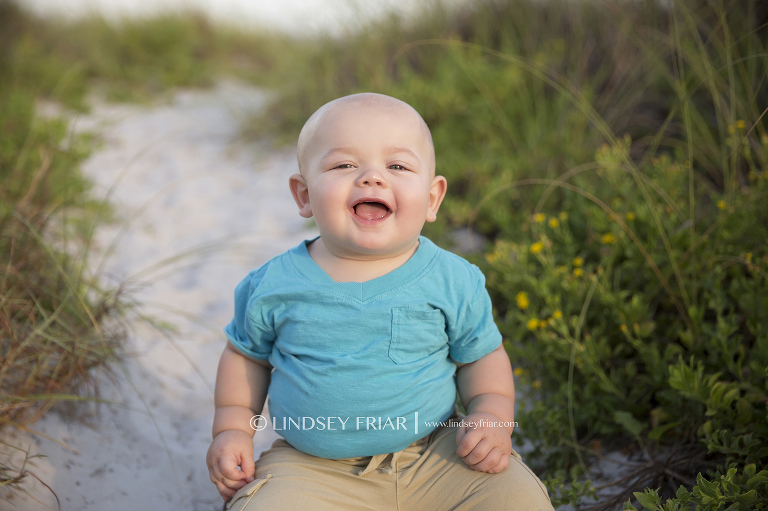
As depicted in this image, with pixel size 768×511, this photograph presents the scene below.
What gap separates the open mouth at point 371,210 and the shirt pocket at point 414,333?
0.77 feet

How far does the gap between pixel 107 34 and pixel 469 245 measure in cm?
525

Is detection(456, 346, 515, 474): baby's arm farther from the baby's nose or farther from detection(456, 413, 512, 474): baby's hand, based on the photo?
the baby's nose

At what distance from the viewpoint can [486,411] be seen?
1.45m

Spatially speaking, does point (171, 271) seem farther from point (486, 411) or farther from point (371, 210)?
point (486, 411)

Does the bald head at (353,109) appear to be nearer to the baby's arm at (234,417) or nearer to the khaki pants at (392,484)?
the baby's arm at (234,417)

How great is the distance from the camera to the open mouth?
1.39 meters

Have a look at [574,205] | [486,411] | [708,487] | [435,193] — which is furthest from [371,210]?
[574,205]

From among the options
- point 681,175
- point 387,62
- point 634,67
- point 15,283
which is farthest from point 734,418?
point 387,62

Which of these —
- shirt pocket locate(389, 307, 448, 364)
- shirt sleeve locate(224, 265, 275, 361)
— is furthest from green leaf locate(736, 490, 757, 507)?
shirt sleeve locate(224, 265, 275, 361)

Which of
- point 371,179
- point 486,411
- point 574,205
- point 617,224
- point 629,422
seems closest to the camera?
point 371,179

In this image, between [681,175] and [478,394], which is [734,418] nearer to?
[478,394]

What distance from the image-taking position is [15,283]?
217 centimetres

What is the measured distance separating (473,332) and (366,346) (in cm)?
29

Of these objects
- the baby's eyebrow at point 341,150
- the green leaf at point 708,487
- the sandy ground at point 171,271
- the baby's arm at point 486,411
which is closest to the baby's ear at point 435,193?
the baby's eyebrow at point 341,150
